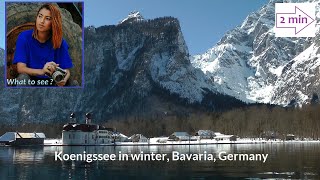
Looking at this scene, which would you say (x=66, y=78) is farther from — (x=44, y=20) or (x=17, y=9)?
(x=17, y=9)

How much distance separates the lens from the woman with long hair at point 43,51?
182ft

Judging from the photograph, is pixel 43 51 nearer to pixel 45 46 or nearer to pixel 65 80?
pixel 45 46

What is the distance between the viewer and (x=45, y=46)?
55781 millimetres

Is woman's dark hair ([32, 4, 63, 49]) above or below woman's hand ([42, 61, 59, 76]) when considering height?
above

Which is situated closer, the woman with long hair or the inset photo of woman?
the woman with long hair

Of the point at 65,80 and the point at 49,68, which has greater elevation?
the point at 49,68

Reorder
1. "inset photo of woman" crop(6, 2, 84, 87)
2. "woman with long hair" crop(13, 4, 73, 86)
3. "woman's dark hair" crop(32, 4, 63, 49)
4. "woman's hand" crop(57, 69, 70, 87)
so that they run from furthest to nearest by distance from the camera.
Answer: "woman's hand" crop(57, 69, 70, 87) → "woman's dark hair" crop(32, 4, 63, 49) → "inset photo of woman" crop(6, 2, 84, 87) → "woman with long hair" crop(13, 4, 73, 86)

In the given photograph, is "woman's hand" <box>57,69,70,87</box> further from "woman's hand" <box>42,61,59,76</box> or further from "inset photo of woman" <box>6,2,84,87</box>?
"woman's hand" <box>42,61,59,76</box>

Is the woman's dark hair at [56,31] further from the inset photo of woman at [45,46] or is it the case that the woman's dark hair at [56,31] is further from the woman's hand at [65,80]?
the woman's hand at [65,80]

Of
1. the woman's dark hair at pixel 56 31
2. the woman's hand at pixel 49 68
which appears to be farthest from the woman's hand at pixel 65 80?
the woman's dark hair at pixel 56 31

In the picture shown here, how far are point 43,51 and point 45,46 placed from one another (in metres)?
0.92

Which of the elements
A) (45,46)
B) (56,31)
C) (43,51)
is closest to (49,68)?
(43,51)

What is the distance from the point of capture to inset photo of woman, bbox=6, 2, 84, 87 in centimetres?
5550

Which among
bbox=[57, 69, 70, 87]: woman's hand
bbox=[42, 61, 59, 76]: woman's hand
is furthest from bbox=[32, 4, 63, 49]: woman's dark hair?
bbox=[57, 69, 70, 87]: woman's hand
